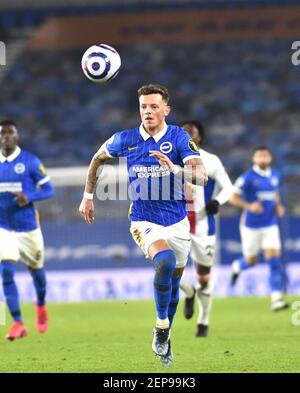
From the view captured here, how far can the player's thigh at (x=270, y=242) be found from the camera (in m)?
16.2

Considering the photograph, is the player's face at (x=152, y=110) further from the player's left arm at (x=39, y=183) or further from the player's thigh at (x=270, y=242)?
the player's thigh at (x=270, y=242)

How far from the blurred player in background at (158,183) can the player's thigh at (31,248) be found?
3700 mm

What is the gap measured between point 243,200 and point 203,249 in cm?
489

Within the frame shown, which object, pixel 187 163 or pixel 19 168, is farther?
pixel 19 168

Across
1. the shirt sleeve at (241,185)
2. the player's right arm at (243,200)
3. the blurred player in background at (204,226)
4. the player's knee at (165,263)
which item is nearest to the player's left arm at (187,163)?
the player's knee at (165,263)

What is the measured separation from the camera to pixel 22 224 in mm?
12438

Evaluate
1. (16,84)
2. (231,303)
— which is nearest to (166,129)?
(231,303)

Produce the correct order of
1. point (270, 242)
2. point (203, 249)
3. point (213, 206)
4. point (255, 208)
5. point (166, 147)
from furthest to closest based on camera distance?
point (270, 242) → point (255, 208) → point (203, 249) → point (213, 206) → point (166, 147)

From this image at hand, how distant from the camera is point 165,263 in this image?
27.4 ft

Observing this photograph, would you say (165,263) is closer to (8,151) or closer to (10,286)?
(10,286)

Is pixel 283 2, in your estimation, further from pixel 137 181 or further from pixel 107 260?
pixel 137 181

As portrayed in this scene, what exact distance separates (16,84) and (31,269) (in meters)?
17.0

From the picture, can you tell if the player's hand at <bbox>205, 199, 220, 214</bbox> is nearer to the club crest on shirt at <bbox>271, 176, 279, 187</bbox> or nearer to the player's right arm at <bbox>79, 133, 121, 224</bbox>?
the player's right arm at <bbox>79, 133, 121, 224</bbox>

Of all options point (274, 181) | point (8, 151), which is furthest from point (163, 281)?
point (274, 181)
